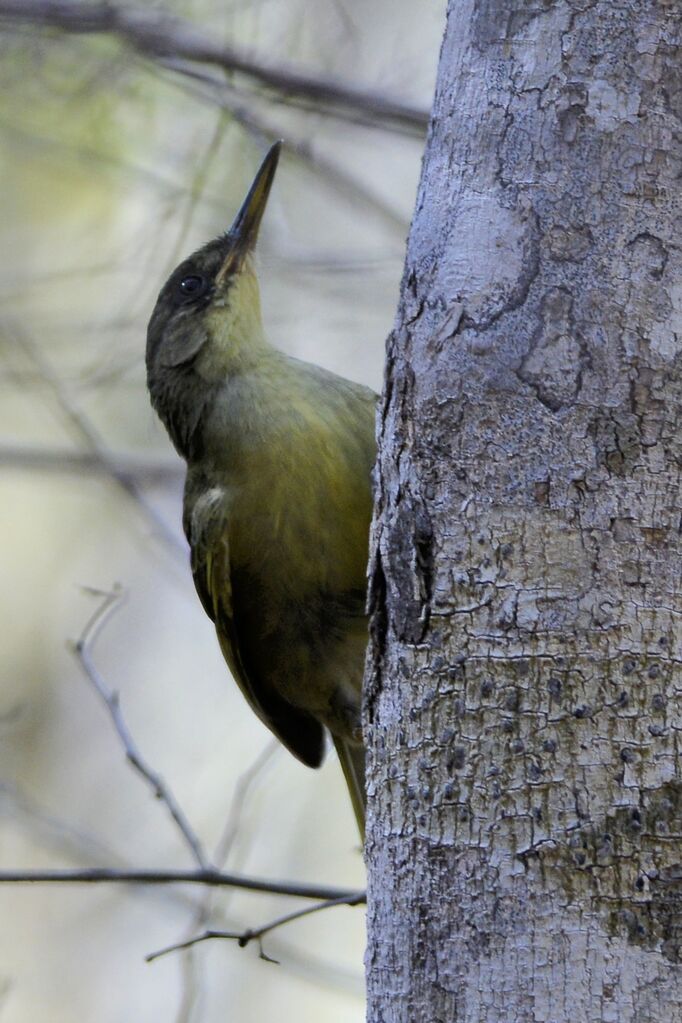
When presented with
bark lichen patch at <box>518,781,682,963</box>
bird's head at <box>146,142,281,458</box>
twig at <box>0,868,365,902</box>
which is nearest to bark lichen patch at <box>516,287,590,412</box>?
bark lichen patch at <box>518,781,682,963</box>

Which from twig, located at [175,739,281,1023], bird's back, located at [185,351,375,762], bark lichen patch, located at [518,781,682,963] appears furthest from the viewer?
bird's back, located at [185,351,375,762]

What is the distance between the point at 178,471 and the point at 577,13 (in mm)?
3020

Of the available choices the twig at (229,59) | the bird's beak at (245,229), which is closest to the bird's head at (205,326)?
the bird's beak at (245,229)

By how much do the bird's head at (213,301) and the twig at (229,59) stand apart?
487mm

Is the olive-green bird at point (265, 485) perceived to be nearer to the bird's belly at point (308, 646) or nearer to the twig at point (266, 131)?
the bird's belly at point (308, 646)

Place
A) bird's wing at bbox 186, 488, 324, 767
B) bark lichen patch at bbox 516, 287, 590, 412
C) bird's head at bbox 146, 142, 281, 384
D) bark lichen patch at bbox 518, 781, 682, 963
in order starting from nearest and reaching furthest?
bark lichen patch at bbox 518, 781, 682, 963
bark lichen patch at bbox 516, 287, 590, 412
bird's wing at bbox 186, 488, 324, 767
bird's head at bbox 146, 142, 281, 384

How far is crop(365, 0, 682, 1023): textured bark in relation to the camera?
174 centimetres

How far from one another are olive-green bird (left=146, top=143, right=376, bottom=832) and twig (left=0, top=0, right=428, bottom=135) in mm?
502

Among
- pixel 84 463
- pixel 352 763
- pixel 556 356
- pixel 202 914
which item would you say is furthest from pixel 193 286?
pixel 556 356

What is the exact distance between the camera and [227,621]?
4.07 m

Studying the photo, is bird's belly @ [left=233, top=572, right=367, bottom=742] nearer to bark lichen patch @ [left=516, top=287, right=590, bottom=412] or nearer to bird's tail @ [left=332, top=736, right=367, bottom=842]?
bird's tail @ [left=332, top=736, right=367, bottom=842]

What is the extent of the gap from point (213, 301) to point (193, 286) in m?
0.11

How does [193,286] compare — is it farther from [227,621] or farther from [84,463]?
[227,621]

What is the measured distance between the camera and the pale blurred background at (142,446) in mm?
4762
